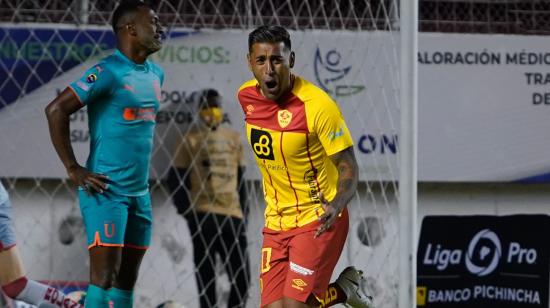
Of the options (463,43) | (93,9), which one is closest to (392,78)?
(463,43)

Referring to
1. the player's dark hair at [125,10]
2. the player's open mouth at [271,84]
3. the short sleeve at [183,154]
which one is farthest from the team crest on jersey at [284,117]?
the short sleeve at [183,154]

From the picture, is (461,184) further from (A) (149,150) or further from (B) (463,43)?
(A) (149,150)

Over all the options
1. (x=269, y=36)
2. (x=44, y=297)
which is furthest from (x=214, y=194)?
(x=269, y=36)

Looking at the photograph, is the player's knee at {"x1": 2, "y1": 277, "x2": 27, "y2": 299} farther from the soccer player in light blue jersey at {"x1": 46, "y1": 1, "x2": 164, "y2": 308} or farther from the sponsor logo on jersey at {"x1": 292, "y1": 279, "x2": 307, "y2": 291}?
the sponsor logo on jersey at {"x1": 292, "y1": 279, "x2": 307, "y2": 291}

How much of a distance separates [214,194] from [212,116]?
52 centimetres

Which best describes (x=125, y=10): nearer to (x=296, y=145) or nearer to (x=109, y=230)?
(x=109, y=230)

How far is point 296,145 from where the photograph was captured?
198 inches

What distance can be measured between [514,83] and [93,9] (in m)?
2.88

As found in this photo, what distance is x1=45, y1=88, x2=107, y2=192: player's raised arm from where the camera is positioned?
217 inches

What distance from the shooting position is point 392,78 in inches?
289

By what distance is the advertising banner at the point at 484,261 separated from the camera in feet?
26.2

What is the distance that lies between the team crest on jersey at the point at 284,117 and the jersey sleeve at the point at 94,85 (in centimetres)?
101

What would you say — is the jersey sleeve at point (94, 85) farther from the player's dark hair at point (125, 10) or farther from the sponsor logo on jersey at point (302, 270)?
the sponsor logo on jersey at point (302, 270)

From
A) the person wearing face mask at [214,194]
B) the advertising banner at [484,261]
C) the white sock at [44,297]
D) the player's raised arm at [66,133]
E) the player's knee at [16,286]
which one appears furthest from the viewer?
the advertising banner at [484,261]
